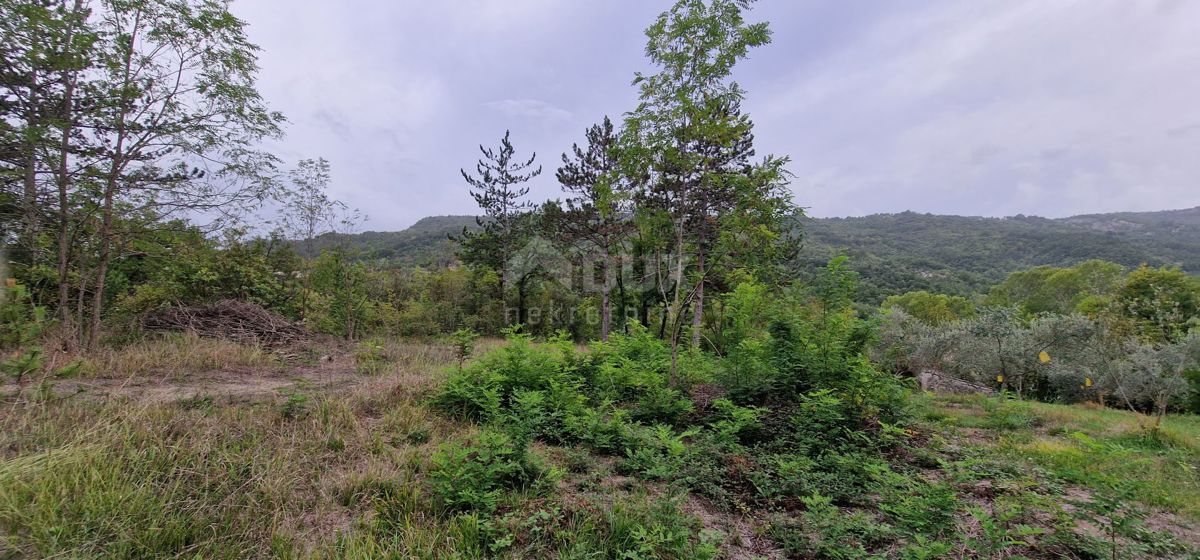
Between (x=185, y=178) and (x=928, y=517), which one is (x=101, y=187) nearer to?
(x=185, y=178)

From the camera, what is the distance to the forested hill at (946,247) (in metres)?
42.0

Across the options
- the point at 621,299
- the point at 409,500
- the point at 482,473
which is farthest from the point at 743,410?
the point at 621,299

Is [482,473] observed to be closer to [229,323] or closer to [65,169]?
[65,169]

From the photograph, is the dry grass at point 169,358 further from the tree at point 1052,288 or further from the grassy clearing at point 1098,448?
the tree at point 1052,288

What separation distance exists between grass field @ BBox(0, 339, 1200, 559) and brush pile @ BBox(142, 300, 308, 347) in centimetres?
379

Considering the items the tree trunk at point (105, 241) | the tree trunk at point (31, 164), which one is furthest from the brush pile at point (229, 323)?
the tree trunk at point (31, 164)

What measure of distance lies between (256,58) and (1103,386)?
18985 millimetres

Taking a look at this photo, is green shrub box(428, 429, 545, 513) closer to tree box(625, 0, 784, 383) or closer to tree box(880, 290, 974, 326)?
tree box(625, 0, 784, 383)

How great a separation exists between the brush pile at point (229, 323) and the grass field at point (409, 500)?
12.4ft

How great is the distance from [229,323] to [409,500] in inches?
324

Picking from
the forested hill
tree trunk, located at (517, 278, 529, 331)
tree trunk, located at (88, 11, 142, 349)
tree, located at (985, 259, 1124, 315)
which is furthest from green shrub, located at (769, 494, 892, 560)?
tree, located at (985, 259, 1124, 315)

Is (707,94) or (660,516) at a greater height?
(707,94)

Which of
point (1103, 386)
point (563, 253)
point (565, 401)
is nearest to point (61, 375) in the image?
point (565, 401)

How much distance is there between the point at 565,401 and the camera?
4551 millimetres
